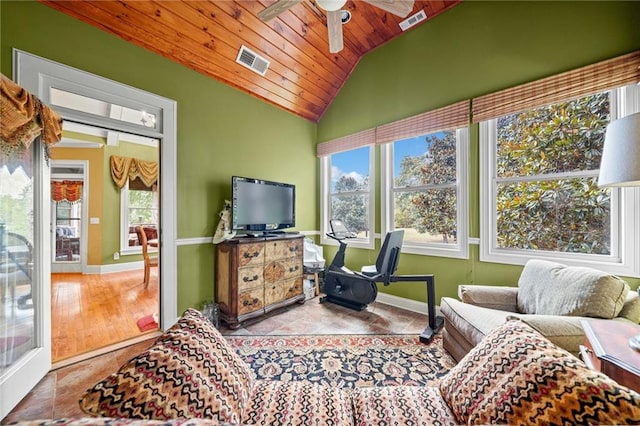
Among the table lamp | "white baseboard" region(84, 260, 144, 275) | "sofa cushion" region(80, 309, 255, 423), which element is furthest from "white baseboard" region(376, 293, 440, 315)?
"white baseboard" region(84, 260, 144, 275)

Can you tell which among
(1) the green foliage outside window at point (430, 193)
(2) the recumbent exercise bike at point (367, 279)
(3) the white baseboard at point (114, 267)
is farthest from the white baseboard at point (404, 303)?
(3) the white baseboard at point (114, 267)

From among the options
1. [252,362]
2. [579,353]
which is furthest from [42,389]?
[579,353]

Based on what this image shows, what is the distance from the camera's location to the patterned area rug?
181 centimetres

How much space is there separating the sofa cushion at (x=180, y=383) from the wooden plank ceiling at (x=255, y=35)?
8.88ft

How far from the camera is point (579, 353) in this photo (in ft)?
4.44

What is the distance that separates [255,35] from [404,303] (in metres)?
3.62

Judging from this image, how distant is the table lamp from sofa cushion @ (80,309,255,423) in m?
1.63

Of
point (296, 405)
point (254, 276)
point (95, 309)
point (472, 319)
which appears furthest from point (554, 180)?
point (95, 309)

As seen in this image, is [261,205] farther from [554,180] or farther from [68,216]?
[68,216]

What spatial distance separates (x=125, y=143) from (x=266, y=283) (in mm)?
4813

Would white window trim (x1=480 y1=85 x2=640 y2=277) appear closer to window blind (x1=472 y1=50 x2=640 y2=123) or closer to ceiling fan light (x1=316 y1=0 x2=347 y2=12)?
window blind (x1=472 y1=50 x2=640 y2=123)

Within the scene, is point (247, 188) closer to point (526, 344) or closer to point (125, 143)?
point (526, 344)

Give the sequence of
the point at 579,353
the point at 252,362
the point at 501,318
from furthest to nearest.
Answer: the point at 252,362, the point at 501,318, the point at 579,353

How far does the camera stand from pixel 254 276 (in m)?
2.80
